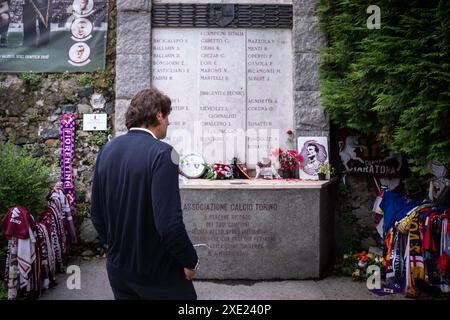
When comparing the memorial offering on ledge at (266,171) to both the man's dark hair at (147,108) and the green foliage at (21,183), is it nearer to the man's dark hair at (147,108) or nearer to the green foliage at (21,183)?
the green foliage at (21,183)

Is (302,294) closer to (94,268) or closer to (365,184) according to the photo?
(365,184)

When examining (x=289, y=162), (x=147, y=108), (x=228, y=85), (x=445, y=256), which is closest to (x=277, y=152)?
(x=289, y=162)

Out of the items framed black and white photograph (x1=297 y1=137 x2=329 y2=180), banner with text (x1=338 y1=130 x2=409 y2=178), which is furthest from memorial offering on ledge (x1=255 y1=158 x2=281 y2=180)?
banner with text (x1=338 y1=130 x2=409 y2=178)

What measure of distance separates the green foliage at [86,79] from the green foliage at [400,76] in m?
3.40

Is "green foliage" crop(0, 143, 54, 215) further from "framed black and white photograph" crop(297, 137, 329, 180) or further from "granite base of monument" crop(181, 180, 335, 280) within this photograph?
"framed black and white photograph" crop(297, 137, 329, 180)

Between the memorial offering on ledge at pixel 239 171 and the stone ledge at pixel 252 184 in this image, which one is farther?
the memorial offering on ledge at pixel 239 171

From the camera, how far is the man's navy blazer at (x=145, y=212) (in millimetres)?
2180

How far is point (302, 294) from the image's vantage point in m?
4.57

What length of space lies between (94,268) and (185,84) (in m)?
2.81

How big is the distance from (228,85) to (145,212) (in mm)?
3920

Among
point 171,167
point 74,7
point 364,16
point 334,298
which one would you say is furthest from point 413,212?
point 74,7

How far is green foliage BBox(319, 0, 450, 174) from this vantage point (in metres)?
3.64

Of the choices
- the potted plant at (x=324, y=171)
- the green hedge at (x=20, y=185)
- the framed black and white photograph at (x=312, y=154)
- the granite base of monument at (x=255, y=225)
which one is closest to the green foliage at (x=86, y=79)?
the green hedge at (x=20, y=185)

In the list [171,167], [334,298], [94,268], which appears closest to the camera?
[171,167]
